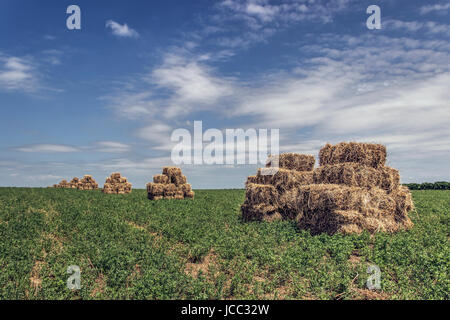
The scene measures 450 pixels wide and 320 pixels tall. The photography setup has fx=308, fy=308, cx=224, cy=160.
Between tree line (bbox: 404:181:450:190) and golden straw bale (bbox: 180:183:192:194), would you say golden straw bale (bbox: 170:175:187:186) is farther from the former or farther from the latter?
tree line (bbox: 404:181:450:190)

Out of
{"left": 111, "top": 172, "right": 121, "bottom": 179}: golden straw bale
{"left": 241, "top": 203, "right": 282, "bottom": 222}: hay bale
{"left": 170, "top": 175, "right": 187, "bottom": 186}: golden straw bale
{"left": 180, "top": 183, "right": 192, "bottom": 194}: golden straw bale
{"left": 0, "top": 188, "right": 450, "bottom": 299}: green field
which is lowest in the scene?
{"left": 0, "top": 188, "right": 450, "bottom": 299}: green field

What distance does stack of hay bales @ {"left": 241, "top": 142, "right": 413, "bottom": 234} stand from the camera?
12.1 meters

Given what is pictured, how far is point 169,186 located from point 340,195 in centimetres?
1906

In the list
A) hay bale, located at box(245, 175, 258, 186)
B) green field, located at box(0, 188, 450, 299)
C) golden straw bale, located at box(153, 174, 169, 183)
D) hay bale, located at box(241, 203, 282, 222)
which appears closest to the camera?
green field, located at box(0, 188, 450, 299)

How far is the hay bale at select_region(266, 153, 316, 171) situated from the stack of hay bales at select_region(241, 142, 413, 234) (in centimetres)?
74

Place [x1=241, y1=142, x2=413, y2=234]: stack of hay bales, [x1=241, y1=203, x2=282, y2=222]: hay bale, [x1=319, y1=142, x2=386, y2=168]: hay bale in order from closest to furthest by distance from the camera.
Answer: [x1=241, y1=142, x2=413, y2=234]: stack of hay bales, [x1=319, y1=142, x2=386, y2=168]: hay bale, [x1=241, y1=203, x2=282, y2=222]: hay bale

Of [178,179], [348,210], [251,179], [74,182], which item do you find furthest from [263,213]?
[74,182]

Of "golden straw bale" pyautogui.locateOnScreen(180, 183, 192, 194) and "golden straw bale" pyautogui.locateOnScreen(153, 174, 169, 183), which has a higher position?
"golden straw bale" pyautogui.locateOnScreen(153, 174, 169, 183)

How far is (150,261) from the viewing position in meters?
8.77

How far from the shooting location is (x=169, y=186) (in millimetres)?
28609

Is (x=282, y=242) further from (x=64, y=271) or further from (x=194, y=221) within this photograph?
(x=64, y=271)

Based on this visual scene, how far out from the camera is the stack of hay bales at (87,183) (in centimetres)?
4688

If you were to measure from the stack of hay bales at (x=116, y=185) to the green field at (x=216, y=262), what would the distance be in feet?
73.2

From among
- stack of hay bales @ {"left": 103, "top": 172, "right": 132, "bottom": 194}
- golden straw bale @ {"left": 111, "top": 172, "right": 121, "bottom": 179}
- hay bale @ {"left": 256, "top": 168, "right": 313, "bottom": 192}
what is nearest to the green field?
hay bale @ {"left": 256, "top": 168, "right": 313, "bottom": 192}
